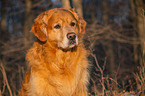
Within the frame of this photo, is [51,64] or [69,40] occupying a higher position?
[69,40]

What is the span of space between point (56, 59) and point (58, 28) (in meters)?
0.62

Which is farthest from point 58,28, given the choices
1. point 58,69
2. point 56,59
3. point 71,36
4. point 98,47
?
point 98,47

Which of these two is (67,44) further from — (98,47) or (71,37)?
(98,47)

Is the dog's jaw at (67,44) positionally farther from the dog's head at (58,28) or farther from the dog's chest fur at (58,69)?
the dog's chest fur at (58,69)

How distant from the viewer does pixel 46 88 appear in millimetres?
3084

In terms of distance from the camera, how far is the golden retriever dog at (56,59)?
3123mm

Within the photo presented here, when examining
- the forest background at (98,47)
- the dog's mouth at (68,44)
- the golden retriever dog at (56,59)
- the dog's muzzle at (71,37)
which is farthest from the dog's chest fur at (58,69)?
the forest background at (98,47)

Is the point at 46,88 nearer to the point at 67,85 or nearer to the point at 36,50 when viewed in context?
the point at 67,85

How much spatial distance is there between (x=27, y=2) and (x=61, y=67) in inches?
352

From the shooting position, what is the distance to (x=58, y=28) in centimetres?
337

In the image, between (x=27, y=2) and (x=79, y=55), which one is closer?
(x=79, y=55)

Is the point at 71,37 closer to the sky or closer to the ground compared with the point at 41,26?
closer to the ground

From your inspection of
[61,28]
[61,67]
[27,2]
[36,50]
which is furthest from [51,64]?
[27,2]

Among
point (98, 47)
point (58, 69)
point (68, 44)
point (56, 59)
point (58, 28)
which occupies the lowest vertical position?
point (98, 47)
